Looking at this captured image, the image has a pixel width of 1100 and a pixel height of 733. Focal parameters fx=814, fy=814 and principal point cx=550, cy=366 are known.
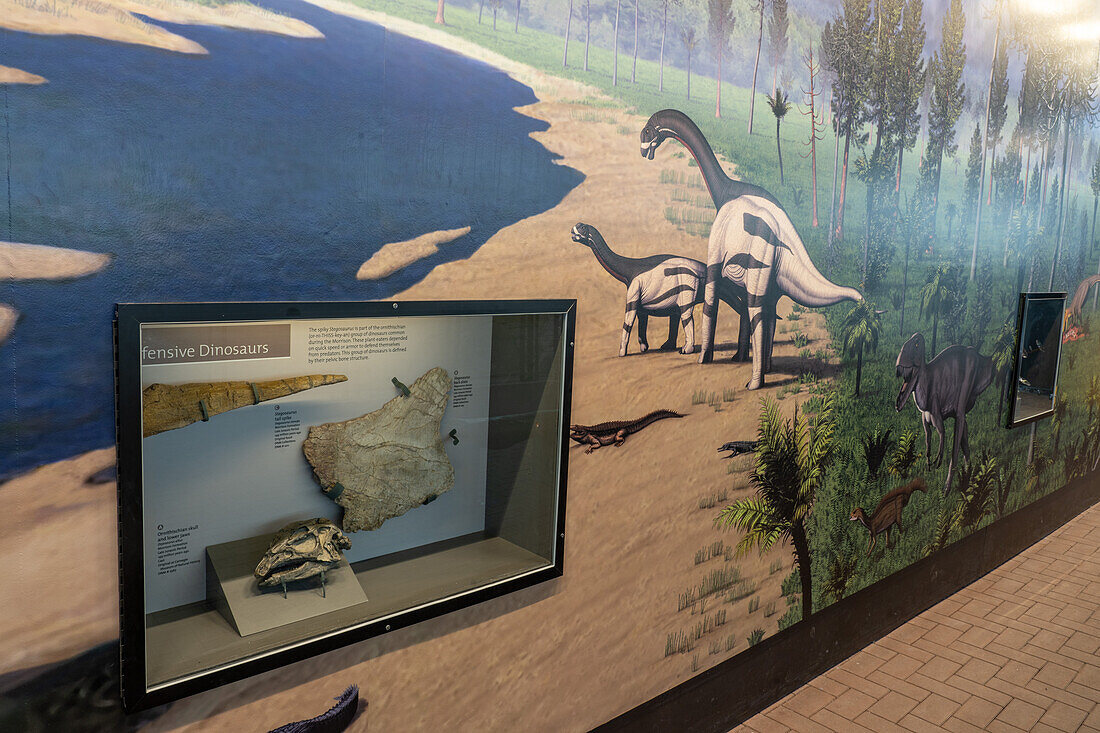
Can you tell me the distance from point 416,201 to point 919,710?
356 centimetres

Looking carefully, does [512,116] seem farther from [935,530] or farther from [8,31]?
[935,530]

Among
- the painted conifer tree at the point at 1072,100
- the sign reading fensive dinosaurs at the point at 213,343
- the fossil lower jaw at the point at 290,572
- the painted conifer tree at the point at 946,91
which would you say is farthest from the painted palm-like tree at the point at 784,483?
the painted conifer tree at the point at 1072,100

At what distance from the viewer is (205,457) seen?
198 centimetres

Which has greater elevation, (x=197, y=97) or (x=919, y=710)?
(x=197, y=97)

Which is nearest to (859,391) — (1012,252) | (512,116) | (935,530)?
(935,530)

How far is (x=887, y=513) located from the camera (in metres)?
4.65

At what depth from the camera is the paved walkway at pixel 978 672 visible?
395 centimetres

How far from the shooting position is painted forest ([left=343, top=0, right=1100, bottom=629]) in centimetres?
302

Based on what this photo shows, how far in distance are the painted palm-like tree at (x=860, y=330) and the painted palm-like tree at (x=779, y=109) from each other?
936 mm

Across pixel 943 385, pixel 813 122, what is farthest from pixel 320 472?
pixel 943 385

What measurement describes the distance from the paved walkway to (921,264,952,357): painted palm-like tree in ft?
5.72

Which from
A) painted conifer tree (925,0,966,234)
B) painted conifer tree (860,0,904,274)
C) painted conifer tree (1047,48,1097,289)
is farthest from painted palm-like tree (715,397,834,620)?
painted conifer tree (1047,48,1097,289)

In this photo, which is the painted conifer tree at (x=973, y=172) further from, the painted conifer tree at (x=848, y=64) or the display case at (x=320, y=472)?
the display case at (x=320, y=472)

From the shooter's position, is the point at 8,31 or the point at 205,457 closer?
the point at 8,31
